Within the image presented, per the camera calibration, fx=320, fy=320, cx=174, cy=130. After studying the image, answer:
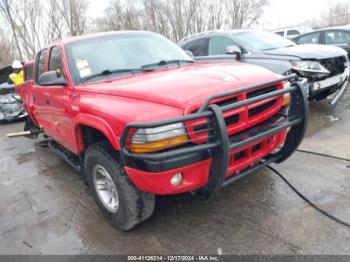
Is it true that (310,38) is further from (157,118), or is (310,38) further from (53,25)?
(53,25)

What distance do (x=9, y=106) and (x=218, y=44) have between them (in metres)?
6.57

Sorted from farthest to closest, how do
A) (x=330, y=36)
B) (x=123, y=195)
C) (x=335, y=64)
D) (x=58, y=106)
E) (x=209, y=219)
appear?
(x=330, y=36) → (x=335, y=64) → (x=58, y=106) → (x=209, y=219) → (x=123, y=195)

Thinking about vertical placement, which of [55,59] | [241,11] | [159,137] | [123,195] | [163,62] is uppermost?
[241,11]

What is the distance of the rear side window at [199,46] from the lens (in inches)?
289

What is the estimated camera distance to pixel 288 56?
5.71 metres

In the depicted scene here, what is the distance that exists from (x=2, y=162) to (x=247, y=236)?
4.87 m

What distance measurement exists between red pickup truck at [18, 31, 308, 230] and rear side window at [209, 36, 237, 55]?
3.06 m

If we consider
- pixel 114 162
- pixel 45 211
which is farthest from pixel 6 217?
pixel 114 162

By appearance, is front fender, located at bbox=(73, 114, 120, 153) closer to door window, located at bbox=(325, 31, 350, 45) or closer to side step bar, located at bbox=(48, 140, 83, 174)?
side step bar, located at bbox=(48, 140, 83, 174)

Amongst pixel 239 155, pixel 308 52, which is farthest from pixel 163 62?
pixel 308 52

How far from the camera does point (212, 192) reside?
2.56 metres

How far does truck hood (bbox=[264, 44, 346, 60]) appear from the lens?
18.3 feet

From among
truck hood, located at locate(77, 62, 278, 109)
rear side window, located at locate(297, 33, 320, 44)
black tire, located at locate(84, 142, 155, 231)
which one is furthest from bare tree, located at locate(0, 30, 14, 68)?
black tire, located at locate(84, 142, 155, 231)

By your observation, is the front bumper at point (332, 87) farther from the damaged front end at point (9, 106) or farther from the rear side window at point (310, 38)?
the damaged front end at point (9, 106)
